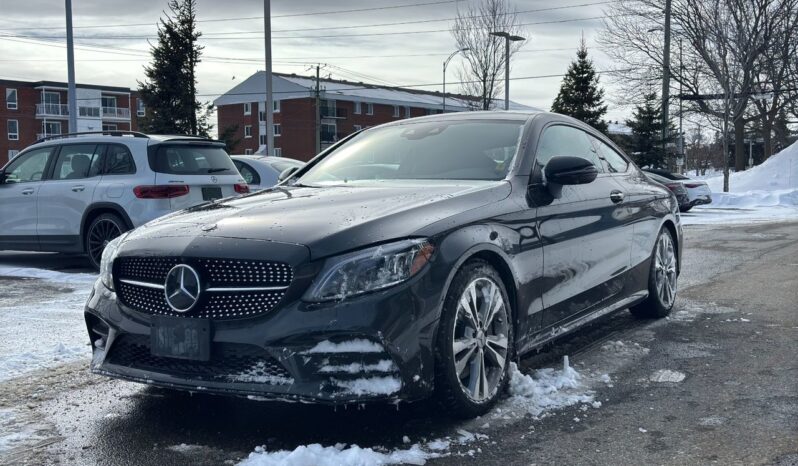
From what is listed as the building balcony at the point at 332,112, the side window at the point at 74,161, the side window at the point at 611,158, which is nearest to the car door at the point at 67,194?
the side window at the point at 74,161

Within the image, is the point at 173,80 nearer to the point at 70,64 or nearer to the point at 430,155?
the point at 70,64

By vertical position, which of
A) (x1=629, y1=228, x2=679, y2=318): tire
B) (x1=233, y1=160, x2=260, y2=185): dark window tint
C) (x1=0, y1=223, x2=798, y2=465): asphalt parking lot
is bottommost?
(x1=0, y1=223, x2=798, y2=465): asphalt parking lot

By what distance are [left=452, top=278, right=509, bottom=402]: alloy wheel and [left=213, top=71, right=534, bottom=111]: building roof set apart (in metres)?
63.6

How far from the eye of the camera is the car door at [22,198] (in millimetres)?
10148

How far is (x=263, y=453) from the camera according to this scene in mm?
3289

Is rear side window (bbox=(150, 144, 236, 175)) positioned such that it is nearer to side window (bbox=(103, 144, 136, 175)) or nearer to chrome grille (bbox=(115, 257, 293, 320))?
side window (bbox=(103, 144, 136, 175))

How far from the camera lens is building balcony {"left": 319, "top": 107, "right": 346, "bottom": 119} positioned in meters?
73.8

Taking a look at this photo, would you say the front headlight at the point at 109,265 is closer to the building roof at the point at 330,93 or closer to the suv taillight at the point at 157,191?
the suv taillight at the point at 157,191

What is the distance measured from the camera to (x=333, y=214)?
3734 mm

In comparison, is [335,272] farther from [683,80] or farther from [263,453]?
[683,80]

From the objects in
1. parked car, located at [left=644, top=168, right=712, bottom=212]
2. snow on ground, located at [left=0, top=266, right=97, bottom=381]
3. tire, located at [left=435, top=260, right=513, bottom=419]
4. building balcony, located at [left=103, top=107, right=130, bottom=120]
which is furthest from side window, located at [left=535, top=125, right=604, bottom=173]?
building balcony, located at [left=103, top=107, right=130, bottom=120]

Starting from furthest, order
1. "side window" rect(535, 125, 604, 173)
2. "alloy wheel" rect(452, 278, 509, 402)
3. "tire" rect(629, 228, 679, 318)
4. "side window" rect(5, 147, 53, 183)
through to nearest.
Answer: "side window" rect(5, 147, 53, 183)
"tire" rect(629, 228, 679, 318)
"side window" rect(535, 125, 604, 173)
"alloy wheel" rect(452, 278, 509, 402)

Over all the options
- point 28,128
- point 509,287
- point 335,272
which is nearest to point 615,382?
point 509,287

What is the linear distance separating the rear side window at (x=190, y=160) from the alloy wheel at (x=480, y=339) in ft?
21.1
